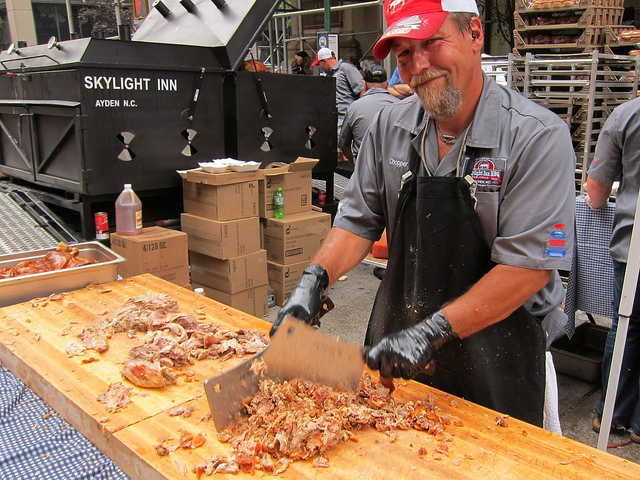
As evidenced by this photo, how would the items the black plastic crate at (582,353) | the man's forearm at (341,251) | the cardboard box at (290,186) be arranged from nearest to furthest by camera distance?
the man's forearm at (341,251)
the black plastic crate at (582,353)
the cardboard box at (290,186)

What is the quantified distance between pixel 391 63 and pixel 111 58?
9541mm

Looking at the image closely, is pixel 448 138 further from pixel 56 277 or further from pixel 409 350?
pixel 56 277

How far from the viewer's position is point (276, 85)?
6.14m

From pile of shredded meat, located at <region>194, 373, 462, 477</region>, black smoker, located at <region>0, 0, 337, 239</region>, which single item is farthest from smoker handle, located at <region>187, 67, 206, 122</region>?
pile of shredded meat, located at <region>194, 373, 462, 477</region>

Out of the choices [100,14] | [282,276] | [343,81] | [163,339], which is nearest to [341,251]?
[163,339]

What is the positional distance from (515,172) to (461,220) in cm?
26

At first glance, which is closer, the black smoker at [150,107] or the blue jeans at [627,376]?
the blue jeans at [627,376]

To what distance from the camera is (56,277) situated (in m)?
3.06

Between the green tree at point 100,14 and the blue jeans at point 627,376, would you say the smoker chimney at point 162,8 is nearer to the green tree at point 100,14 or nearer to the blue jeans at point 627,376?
the blue jeans at point 627,376

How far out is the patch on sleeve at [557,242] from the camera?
196 centimetres

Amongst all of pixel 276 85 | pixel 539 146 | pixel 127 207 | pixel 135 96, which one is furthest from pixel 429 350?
pixel 276 85

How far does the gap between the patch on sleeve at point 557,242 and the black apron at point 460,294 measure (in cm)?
25

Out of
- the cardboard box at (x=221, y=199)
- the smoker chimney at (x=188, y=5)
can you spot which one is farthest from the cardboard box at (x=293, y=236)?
the smoker chimney at (x=188, y=5)

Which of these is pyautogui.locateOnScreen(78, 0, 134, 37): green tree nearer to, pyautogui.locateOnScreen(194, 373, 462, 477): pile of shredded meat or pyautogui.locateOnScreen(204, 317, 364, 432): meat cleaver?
pyautogui.locateOnScreen(204, 317, 364, 432): meat cleaver
